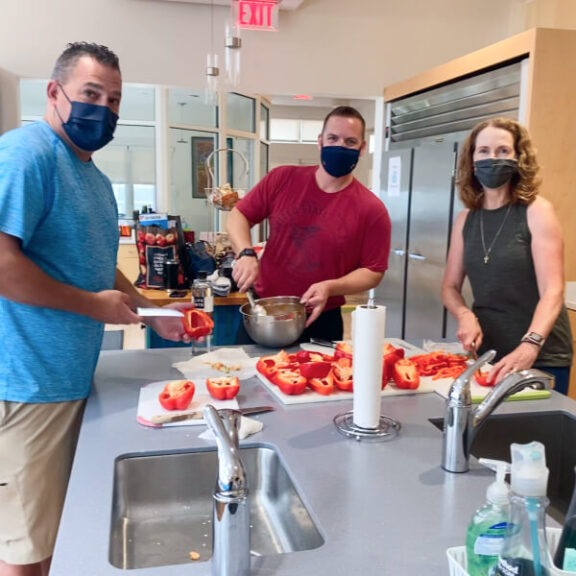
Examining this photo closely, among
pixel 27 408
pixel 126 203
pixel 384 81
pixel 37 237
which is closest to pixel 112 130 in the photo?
pixel 37 237

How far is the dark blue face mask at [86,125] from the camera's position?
5.13ft

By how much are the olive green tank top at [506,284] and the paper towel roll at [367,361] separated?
31.1 inches

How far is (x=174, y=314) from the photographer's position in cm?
155

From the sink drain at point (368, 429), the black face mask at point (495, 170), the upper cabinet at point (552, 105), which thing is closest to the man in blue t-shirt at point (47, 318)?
the sink drain at point (368, 429)

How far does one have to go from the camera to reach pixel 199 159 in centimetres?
773

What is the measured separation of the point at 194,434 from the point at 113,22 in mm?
3508

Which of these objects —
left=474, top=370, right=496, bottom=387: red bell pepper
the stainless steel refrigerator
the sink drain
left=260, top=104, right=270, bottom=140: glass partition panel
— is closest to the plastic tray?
the sink drain

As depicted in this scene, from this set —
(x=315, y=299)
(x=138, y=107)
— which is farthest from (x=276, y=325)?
(x=138, y=107)

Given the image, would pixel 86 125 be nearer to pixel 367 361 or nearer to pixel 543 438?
pixel 367 361

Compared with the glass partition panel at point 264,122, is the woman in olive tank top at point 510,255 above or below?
below

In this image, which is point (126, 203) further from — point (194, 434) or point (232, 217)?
point (194, 434)

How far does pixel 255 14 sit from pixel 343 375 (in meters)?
2.89

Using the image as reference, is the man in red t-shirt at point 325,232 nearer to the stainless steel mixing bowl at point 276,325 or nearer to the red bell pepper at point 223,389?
the stainless steel mixing bowl at point 276,325

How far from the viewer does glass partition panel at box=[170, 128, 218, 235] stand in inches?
296
